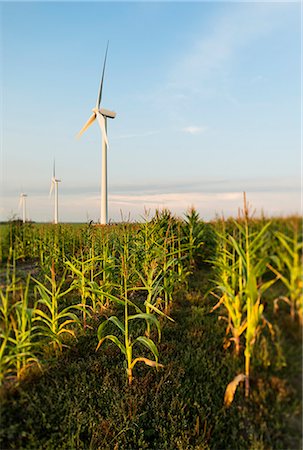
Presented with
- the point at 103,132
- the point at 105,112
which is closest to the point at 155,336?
the point at 103,132

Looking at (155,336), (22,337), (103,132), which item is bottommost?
(155,336)

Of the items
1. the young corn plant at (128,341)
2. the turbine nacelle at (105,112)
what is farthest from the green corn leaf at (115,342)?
the turbine nacelle at (105,112)

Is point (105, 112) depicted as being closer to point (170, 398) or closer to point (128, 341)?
point (128, 341)

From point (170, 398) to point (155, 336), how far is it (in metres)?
0.54

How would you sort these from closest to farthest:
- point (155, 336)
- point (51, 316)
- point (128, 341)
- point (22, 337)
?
point (22, 337) → point (51, 316) → point (128, 341) → point (155, 336)

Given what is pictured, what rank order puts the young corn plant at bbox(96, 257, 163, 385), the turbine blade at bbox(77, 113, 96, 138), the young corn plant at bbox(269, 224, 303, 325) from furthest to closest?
1. the turbine blade at bbox(77, 113, 96, 138)
2. the young corn plant at bbox(96, 257, 163, 385)
3. the young corn plant at bbox(269, 224, 303, 325)

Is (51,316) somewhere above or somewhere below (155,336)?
above

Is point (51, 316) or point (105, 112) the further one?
point (105, 112)

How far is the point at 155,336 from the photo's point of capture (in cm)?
359

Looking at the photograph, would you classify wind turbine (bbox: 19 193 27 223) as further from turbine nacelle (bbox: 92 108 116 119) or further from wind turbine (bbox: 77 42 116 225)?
turbine nacelle (bbox: 92 108 116 119)

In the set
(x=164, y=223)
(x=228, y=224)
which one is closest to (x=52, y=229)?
(x=164, y=223)

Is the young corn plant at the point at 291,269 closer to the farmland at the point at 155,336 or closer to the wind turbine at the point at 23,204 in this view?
the farmland at the point at 155,336

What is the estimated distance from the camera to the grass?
2.79 meters

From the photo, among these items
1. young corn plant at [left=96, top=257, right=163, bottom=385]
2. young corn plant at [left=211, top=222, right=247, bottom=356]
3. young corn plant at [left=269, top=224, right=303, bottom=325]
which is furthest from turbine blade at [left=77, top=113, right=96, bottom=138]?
young corn plant at [left=269, top=224, right=303, bottom=325]
